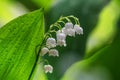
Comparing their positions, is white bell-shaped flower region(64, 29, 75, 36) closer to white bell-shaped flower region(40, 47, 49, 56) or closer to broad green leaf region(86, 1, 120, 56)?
white bell-shaped flower region(40, 47, 49, 56)

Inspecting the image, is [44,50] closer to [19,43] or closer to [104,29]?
[19,43]

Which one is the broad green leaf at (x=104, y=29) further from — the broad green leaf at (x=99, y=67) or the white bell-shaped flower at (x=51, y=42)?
the white bell-shaped flower at (x=51, y=42)

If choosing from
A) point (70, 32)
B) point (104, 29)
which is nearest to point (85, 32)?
point (104, 29)

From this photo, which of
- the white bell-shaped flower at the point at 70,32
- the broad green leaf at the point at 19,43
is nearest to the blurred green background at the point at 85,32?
the broad green leaf at the point at 19,43

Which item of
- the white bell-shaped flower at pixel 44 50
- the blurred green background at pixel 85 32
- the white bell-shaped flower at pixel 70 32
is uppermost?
the blurred green background at pixel 85 32

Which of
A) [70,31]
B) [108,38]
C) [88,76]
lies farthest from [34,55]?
[108,38]

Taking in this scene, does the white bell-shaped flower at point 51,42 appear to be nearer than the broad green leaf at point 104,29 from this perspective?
Yes
